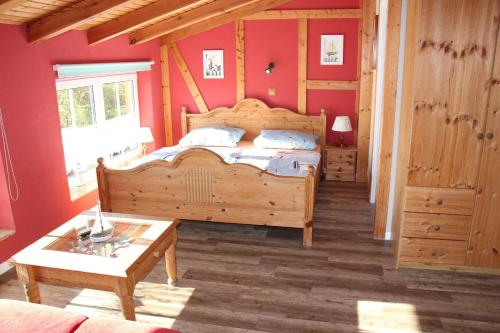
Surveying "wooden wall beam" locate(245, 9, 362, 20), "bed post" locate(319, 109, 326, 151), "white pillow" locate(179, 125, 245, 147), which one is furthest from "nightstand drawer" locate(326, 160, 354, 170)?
"wooden wall beam" locate(245, 9, 362, 20)

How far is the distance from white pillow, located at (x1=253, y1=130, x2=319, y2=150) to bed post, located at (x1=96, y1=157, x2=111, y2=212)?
2.05 m

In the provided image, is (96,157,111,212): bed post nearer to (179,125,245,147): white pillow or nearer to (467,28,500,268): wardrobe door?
(179,125,245,147): white pillow

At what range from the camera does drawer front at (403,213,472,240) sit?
3.10 meters

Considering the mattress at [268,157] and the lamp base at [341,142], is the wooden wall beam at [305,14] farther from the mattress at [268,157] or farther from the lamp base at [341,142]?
the mattress at [268,157]

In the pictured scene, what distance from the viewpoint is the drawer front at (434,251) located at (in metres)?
3.16

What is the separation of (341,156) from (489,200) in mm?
2477

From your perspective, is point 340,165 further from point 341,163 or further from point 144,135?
point 144,135

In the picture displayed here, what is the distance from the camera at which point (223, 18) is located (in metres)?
5.54

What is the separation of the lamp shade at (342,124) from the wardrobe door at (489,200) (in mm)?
2377

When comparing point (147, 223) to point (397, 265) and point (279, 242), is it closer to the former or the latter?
point (279, 242)

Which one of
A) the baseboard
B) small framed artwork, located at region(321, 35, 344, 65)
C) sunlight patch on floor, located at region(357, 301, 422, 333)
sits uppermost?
small framed artwork, located at region(321, 35, 344, 65)

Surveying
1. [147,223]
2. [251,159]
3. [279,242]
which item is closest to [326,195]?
[251,159]

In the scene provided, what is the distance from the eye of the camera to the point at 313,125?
5570mm

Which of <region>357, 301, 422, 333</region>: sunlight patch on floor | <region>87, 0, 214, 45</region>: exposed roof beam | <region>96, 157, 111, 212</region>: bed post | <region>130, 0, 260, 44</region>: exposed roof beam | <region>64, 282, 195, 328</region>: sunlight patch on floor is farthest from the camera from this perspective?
<region>130, 0, 260, 44</region>: exposed roof beam
